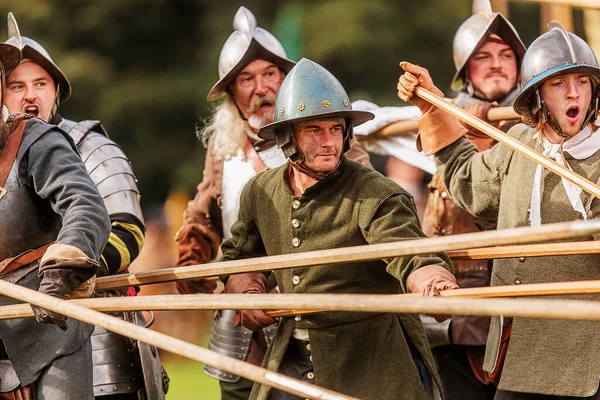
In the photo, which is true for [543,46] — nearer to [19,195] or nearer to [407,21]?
[19,195]

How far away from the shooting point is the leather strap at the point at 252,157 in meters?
7.12

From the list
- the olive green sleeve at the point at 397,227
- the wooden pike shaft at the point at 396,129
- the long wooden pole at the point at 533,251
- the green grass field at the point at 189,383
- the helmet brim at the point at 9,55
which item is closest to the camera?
the long wooden pole at the point at 533,251

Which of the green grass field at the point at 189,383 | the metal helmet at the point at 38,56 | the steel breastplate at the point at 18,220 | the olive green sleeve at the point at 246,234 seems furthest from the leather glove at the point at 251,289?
the green grass field at the point at 189,383

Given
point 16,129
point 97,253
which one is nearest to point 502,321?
point 97,253

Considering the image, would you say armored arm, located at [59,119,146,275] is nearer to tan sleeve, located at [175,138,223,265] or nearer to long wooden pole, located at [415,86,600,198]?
tan sleeve, located at [175,138,223,265]

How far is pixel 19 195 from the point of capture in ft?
17.0

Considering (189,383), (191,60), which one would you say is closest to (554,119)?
(189,383)

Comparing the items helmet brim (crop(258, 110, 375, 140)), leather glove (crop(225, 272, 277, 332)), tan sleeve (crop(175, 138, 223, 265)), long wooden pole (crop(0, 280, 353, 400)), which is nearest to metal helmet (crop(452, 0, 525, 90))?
tan sleeve (crop(175, 138, 223, 265))

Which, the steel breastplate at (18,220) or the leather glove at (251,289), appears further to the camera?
the leather glove at (251,289)

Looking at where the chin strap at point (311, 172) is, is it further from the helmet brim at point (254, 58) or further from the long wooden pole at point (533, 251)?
the helmet brim at point (254, 58)

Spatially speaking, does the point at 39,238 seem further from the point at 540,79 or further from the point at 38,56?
the point at 540,79

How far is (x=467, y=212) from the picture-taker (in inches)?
285

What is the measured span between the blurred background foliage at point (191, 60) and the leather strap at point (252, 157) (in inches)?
481

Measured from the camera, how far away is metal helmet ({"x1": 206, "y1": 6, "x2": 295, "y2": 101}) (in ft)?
24.1
